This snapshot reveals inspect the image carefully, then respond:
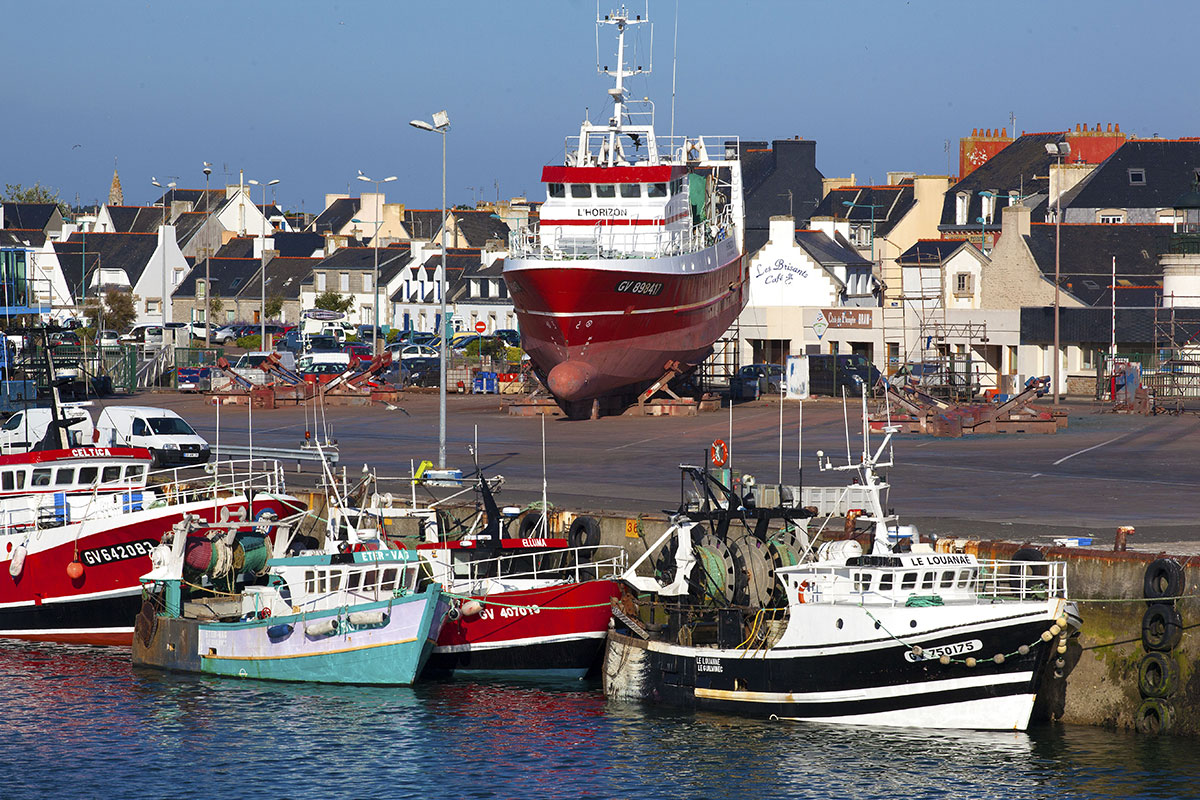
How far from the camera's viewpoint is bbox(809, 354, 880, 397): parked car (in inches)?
2250

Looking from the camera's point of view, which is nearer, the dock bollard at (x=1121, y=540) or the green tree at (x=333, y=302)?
the dock bollard at (x=1121, y=540)

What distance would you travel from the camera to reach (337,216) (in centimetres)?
12925

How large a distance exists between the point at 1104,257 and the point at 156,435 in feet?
129

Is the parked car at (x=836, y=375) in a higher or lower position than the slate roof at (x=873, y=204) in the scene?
lower

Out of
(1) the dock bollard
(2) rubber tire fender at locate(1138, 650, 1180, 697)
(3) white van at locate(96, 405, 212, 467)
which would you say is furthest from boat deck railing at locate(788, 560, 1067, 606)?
(3) white van at locate(96, 405, 212, 467)

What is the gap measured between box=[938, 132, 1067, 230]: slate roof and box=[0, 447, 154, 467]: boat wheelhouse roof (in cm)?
5994

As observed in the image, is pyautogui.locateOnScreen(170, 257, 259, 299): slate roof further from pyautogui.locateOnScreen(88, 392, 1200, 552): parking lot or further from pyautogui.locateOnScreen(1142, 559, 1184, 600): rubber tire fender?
pyautogui.locateOnScreen(1142, 559, 1184, 600): rubber tire fender

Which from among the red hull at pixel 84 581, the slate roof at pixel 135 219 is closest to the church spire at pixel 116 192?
the slate roof at pixel 135 219

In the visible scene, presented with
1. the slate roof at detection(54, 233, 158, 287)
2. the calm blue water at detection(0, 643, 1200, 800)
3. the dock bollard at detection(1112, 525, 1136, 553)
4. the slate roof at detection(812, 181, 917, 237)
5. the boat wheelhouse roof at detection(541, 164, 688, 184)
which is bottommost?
the calm blue water at detection(0, 643, 1200, 800)

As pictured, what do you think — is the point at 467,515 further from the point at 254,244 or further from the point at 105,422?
the point at 254,244

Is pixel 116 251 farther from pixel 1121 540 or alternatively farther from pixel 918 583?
pixel 1121 540

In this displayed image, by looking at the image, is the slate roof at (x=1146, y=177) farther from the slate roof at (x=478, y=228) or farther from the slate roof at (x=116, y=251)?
the slate roof at (x=116, y=251)

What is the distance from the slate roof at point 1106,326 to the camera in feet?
183

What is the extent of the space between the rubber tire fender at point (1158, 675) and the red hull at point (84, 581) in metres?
17.2
